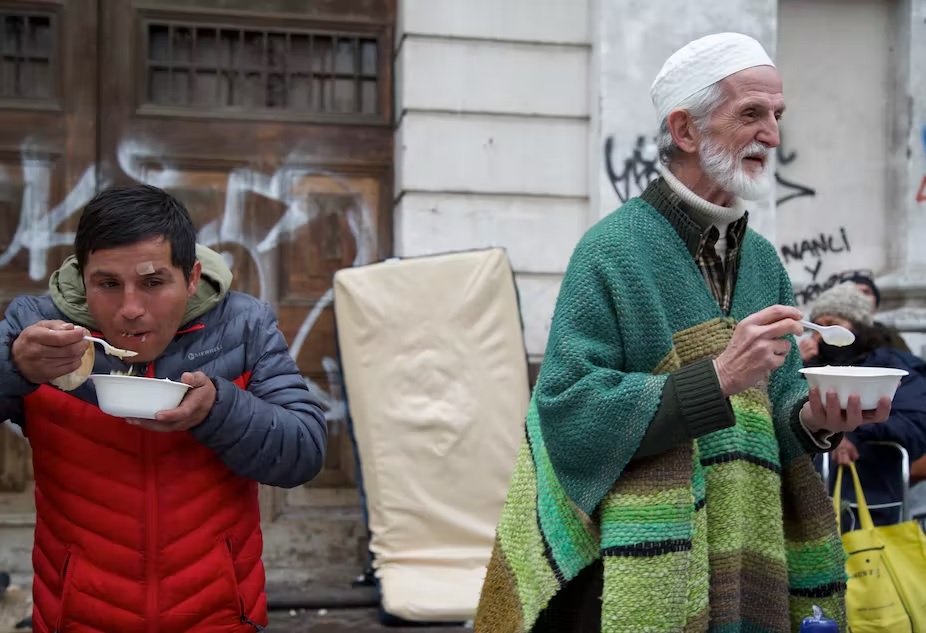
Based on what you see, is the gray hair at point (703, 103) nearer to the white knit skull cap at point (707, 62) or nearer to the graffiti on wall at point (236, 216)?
the white knit skull cap at point (707, 62)

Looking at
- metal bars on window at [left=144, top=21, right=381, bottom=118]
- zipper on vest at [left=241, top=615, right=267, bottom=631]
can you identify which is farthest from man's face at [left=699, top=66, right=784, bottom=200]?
metal bars on window at [left=144, top=21, right=381, bottom=118]

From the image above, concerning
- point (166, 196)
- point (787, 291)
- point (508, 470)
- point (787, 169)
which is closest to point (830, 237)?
point (787, 169)

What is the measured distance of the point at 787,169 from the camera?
226 inches

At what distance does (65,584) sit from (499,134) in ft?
12.1

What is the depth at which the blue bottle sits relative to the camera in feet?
6.43

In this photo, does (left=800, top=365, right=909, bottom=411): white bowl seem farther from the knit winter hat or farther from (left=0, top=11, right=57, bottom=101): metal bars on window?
(left=0, top=11, right=57, bottom=101): metal bars on window

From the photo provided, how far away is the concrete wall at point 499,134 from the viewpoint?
16.9ft

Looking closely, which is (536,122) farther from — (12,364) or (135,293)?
(12,364)

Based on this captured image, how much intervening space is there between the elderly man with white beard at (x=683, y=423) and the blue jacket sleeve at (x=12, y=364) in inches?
39.2

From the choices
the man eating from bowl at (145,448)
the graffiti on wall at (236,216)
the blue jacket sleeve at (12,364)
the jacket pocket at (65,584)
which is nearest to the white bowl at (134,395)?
the man eating from bowl at (145,448)

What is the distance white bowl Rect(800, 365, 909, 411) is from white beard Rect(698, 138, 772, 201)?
39 cm

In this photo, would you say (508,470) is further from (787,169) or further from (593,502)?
(593,502)

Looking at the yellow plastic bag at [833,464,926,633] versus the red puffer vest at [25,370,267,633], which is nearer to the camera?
the red puffer vest at [25,370,267,633]

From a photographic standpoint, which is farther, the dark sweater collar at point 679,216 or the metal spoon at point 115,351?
the dark sweater collar at point 679,216
